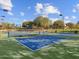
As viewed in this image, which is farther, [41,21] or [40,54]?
[41,21]

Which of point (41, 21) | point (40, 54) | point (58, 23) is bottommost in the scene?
point (40, 54)

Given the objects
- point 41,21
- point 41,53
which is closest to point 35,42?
point 41,53

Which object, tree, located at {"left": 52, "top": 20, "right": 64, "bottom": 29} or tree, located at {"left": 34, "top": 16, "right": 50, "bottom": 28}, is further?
tree, located at {"left": 34, "top": 16, "right": 50, "bottom": 28}

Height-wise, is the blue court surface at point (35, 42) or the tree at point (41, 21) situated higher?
the tree at point (41, 21)

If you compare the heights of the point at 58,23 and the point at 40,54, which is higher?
the point at 58,23

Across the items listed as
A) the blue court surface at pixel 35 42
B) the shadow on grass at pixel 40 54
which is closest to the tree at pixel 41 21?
the blue court surface at pixel 35 42

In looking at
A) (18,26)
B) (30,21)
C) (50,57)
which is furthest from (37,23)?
(50,57)

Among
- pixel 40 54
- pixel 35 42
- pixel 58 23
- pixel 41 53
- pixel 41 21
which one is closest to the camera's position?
pixel 40 54

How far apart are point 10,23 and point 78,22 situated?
16678 millimetres

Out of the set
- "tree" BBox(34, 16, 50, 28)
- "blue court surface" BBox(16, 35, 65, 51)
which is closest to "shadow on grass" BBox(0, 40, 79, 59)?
"blue court surface" BBox(16, 35, 65, 51)

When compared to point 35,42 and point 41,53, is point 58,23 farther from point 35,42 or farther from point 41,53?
point 41,53

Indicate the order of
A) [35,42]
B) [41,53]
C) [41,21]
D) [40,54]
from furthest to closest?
[41,21] < [35,42] < [41,53] < [40,54]

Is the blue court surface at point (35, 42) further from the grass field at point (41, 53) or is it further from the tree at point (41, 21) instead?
the tree at point (41, 21)

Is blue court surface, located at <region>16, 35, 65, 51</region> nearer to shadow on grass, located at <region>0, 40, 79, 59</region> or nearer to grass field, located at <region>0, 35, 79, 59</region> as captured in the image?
grass field, located at <region>0, 35, 79, 59</region>
